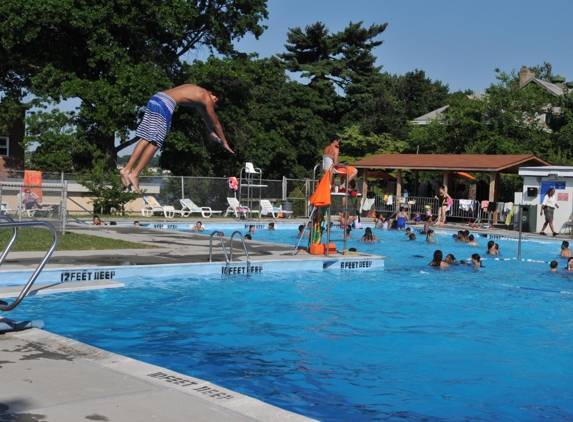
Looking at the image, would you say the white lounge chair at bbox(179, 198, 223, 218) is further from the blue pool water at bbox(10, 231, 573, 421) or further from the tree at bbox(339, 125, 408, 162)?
the tree at bbox(339, 125, 408, 162)

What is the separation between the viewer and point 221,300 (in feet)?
41.3

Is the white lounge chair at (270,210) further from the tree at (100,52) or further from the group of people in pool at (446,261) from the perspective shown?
the group of people in pool at (446,261)

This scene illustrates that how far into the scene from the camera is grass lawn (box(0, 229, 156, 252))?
15.6m

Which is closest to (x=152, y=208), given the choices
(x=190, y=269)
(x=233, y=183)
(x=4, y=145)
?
(x=233, y=183)

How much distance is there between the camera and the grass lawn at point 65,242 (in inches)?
615

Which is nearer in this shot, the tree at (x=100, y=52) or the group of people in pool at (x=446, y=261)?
the group of people in pool at (x=446, y=261)

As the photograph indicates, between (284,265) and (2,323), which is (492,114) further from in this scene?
(2,323)

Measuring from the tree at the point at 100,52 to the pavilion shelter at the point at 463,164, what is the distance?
1093 cm

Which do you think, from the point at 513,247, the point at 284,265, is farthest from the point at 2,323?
the point at 513,247

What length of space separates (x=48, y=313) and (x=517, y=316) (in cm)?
817

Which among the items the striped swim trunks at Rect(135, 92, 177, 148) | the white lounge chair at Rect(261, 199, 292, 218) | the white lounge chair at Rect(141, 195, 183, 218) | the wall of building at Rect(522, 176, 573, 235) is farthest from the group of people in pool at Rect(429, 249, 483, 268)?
the white lounge chair at Rect(141, 195, 183, 218)

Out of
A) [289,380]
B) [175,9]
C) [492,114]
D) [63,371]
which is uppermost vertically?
[175,9]

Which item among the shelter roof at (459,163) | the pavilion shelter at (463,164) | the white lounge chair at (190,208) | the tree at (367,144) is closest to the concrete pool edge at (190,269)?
the pavilion shelter at (463,164)

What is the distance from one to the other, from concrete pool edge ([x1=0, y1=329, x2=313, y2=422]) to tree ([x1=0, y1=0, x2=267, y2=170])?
90.1 feet
